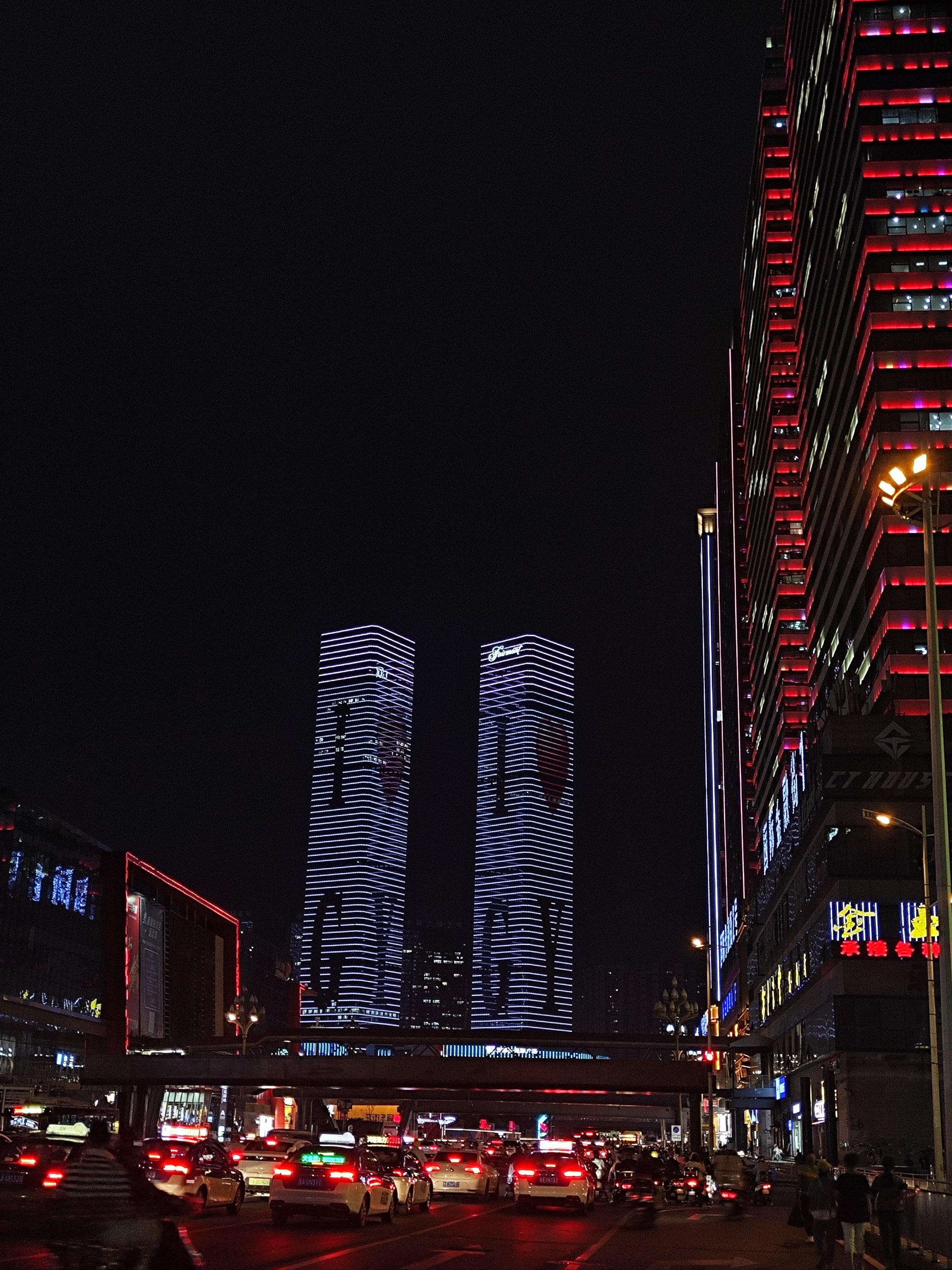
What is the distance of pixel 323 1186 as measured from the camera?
27172 millimetres

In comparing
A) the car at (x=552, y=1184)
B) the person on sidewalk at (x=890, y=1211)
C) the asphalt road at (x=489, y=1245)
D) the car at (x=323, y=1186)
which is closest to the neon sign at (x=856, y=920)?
the asphalt road at (x=489, y=1245)

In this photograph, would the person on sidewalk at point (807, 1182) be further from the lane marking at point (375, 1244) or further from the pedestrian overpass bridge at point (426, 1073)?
the pedestrian overpass bridge at point (426, 1073)

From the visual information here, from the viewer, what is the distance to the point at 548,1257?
2144 cm

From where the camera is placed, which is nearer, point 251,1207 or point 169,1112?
point 251,1207

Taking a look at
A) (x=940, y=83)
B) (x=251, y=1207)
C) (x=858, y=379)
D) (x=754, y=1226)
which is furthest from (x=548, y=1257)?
(x=940, y=83)

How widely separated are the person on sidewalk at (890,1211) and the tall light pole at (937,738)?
2.24 metres

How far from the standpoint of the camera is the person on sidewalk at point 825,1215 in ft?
70.7

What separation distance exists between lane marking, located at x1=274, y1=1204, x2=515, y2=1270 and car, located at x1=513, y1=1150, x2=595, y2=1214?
107 cm

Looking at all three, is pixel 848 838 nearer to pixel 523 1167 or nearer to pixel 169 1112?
pixel 523 1167

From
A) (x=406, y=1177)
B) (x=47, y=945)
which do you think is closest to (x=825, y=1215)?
(x=406, y=1177)

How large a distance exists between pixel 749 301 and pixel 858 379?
70.6 m

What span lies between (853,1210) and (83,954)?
120 m

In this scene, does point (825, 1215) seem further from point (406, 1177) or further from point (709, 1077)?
point (709, 1077)

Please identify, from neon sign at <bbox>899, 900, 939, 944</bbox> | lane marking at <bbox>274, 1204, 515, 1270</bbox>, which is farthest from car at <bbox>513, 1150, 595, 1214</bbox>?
neon sign at <bbox>899, 900, 939, 944</bbox>
